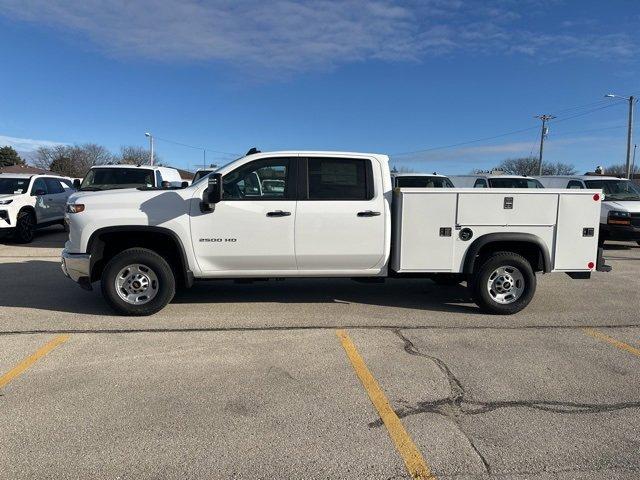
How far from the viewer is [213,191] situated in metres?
5.75

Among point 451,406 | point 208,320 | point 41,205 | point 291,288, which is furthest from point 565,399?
point 41,205

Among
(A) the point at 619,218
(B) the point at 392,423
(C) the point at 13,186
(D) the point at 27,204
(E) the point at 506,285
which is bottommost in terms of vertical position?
(B) the point at 392,423

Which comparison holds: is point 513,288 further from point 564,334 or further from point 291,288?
point 291,288

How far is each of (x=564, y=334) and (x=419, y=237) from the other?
197cm

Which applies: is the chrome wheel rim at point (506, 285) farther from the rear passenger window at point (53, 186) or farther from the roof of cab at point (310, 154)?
the rear passenger window at point (53, 186)

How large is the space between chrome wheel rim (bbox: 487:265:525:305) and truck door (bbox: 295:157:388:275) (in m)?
1.48

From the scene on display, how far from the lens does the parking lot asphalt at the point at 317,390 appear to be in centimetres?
306

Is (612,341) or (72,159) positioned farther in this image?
(72,159)

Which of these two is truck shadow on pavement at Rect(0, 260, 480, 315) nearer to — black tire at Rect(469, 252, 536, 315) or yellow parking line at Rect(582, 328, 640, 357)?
black tire at Rect(469, 252, 536, 315)

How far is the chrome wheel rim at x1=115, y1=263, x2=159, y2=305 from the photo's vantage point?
19.6ft

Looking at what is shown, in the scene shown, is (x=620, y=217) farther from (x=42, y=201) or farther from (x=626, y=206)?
(x=42, y=201)

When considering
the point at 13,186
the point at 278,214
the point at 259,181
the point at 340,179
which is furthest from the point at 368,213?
the point at 13,186

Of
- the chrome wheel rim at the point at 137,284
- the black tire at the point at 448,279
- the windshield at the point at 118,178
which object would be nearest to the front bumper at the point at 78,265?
the chrome wheel rim at the point at 137,284

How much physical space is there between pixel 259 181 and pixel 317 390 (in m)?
2.88
